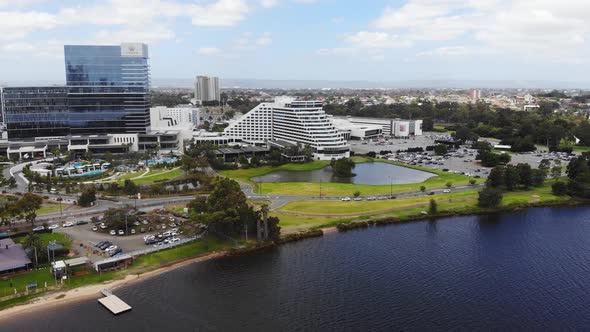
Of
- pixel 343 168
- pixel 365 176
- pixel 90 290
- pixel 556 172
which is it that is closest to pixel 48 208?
pixel 90 290

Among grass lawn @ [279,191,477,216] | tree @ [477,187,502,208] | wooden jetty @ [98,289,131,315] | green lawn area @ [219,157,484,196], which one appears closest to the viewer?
wooden jetty @ [98,289,131,315]

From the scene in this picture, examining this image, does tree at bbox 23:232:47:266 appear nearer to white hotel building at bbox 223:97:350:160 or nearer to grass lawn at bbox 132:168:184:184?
grass lawn at bbox 132:168:184:184

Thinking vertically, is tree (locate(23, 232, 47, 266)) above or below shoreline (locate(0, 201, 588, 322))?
above

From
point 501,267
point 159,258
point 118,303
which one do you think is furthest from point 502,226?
point 118,303

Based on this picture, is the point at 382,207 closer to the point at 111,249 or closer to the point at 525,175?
the point at 525,175

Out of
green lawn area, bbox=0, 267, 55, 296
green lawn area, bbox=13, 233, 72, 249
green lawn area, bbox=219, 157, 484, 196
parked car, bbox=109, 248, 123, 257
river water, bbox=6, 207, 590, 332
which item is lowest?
river water, bbox=6, 207, 590, 332

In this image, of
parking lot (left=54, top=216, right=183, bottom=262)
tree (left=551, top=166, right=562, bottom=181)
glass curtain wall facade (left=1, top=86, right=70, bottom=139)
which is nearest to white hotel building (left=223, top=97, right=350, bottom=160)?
glass curtain wall facade (left=1, top=86, right=70, bottom=139)
